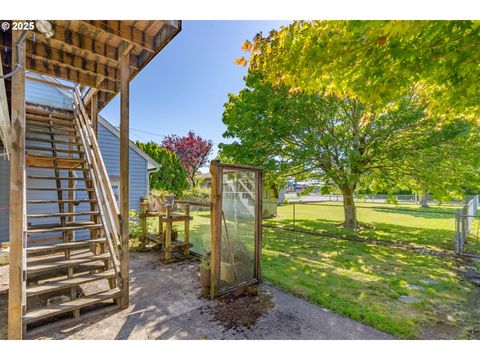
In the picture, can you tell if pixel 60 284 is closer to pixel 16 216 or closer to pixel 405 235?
pixel 16 216

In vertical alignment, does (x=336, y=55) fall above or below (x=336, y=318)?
above

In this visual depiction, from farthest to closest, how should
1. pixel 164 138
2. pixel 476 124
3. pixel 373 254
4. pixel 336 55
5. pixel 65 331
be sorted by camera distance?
pixel 164 138
pixel 476 124
pixel 373 254
pixel 336 55
pixel 65 331

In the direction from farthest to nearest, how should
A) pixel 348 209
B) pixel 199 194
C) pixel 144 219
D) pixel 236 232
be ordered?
pixel 199 194 < pixel 348 209 < pixel 144 219 < pixel 236 232

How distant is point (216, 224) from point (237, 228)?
51 centimetres

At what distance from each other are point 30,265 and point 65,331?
1.19 meters

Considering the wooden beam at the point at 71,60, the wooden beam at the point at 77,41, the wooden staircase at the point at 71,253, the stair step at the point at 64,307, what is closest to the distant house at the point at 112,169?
the wooden staircase at the point at 71,253

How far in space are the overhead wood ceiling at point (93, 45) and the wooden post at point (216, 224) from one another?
1.92m

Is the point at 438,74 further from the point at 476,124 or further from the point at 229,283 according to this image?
the point at 476,124

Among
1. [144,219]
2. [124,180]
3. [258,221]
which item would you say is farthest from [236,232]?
[144,219]

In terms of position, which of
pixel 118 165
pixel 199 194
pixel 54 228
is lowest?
pixel 199 194

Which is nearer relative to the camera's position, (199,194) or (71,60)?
(71,60)

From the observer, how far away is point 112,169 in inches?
302

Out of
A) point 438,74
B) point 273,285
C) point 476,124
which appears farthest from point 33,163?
point 476,124

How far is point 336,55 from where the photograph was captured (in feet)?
10.3
